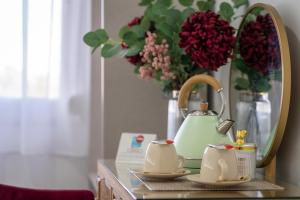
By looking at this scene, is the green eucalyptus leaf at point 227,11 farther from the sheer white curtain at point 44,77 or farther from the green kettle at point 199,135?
the sheer white curtain at point 44,77

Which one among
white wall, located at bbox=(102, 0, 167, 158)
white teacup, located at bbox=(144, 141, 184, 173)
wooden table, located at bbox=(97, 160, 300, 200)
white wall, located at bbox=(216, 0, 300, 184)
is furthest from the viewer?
white wall, located at bbox=(102, 0, 167, 158)

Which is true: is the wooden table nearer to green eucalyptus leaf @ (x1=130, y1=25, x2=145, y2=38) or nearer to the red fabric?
green eucalyptus leaf @ (x1=130, y1=25, x2=145, y2=38)

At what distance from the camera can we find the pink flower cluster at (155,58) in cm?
177

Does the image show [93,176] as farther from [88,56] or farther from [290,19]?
[290,19]

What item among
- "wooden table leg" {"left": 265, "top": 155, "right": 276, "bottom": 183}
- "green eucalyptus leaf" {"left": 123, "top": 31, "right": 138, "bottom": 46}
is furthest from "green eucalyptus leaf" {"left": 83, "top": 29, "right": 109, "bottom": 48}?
"wooden table leg" {"left": 265, "top": 155, "right": 276, "bottom": 183}

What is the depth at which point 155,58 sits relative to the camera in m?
1.78

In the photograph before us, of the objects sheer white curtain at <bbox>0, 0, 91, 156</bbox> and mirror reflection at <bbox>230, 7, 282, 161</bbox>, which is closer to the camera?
mirror reflection at <bbox>230, 7, 282, 161</bbox>

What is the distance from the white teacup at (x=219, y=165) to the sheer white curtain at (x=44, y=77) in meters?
1.59

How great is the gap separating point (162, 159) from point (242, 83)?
1.66 ft

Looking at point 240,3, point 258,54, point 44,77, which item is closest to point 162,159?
point 258,54

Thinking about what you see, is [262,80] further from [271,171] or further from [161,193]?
[161,193]

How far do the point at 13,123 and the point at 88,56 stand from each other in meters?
0.51

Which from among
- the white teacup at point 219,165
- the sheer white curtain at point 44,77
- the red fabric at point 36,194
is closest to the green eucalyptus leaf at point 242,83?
the white teacup at point 219,165

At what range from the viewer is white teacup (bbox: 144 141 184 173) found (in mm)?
1276
